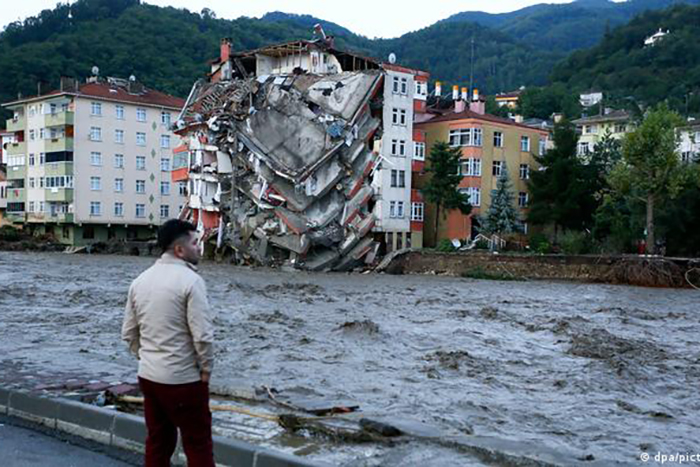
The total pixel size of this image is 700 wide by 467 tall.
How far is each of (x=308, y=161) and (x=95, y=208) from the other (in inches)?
1259

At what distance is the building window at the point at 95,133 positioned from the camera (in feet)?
269

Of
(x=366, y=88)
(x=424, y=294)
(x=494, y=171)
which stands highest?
(x=366, y=88)

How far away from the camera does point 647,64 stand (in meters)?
152

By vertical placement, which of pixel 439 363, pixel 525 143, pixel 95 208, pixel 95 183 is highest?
pixel 525 143

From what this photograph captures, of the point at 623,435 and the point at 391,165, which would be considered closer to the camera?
the point at 623,435

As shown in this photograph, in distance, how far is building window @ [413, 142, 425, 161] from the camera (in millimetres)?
66856

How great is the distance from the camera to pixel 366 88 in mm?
61719

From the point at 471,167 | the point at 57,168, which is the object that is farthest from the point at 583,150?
the point at 57,168

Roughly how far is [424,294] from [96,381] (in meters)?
28.0

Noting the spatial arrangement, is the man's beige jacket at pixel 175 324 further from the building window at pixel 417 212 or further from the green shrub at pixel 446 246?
the building window at pixel 417 212

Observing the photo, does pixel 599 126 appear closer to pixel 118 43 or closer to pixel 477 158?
pixel 477 158

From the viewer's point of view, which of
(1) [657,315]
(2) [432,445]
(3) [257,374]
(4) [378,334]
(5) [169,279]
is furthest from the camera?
(1) [657,315]

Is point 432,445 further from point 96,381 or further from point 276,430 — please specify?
point 96,381

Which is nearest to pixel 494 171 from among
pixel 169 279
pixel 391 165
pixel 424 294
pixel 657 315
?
pixel 391 165
